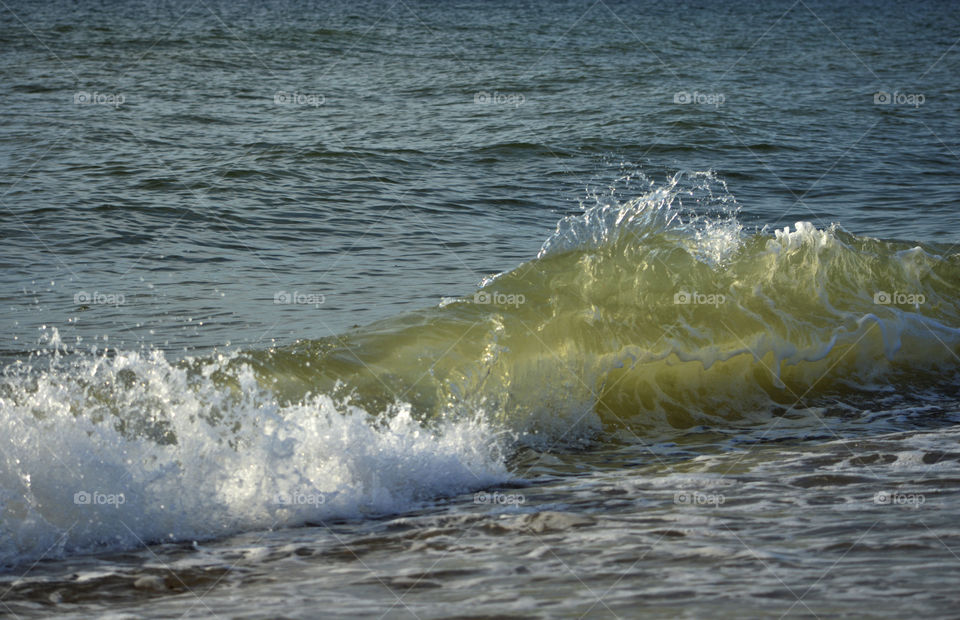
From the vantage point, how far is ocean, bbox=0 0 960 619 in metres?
4.84

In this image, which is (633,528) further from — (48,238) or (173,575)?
(48,238)

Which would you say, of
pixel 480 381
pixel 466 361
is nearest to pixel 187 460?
pixel 480 381

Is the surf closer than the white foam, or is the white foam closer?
the white foam

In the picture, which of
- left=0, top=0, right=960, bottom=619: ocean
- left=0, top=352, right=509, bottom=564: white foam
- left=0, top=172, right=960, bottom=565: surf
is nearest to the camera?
left=0, top=0, right=960, bottom=619: ocean

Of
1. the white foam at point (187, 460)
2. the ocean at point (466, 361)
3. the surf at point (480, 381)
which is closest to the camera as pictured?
the ocean at point (466, 361)

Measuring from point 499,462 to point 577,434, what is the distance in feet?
3.31

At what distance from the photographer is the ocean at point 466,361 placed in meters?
4.84

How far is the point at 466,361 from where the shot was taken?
8000 millimetres

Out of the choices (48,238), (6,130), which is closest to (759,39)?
(6,130)

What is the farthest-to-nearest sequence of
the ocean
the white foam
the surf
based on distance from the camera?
1. the surf
2. the white foam
3. the ocean

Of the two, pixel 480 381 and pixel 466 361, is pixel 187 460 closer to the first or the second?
pixel 480 381

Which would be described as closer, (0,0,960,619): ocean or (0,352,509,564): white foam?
(0,0,960,619): ocean

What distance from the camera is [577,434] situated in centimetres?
736

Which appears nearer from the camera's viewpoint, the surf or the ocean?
the ocean
